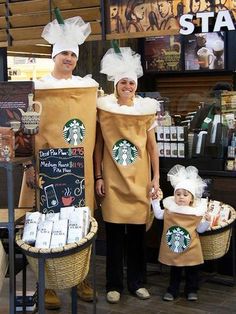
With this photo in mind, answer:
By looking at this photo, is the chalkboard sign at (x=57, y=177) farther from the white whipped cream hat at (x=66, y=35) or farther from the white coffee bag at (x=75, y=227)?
the white whipped cream hat at (x=66, y=35)

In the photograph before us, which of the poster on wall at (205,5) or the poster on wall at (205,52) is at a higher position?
the poster on wall at (205,5)

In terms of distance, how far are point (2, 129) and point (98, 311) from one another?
1768 mm

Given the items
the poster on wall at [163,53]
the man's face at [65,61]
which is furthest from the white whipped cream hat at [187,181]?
the poster on wall at [163,53]

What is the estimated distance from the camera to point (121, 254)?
4.75 m

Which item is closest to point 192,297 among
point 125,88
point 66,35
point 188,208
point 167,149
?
point 188,208

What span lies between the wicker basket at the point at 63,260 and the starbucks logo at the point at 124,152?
3.29 feet

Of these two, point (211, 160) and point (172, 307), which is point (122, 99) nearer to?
point (211, 160)

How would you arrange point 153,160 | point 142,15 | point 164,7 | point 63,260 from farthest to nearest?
point 142,15 < point 164,7 < point 153,160 < point 63,260

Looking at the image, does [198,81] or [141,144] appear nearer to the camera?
[141,144]

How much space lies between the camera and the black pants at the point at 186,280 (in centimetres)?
476

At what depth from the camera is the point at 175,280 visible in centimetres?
478

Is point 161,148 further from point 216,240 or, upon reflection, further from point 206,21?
point 206,21

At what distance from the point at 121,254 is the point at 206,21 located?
2.37 metres

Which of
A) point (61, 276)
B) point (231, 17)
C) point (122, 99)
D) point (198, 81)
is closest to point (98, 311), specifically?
point (61, 276)
